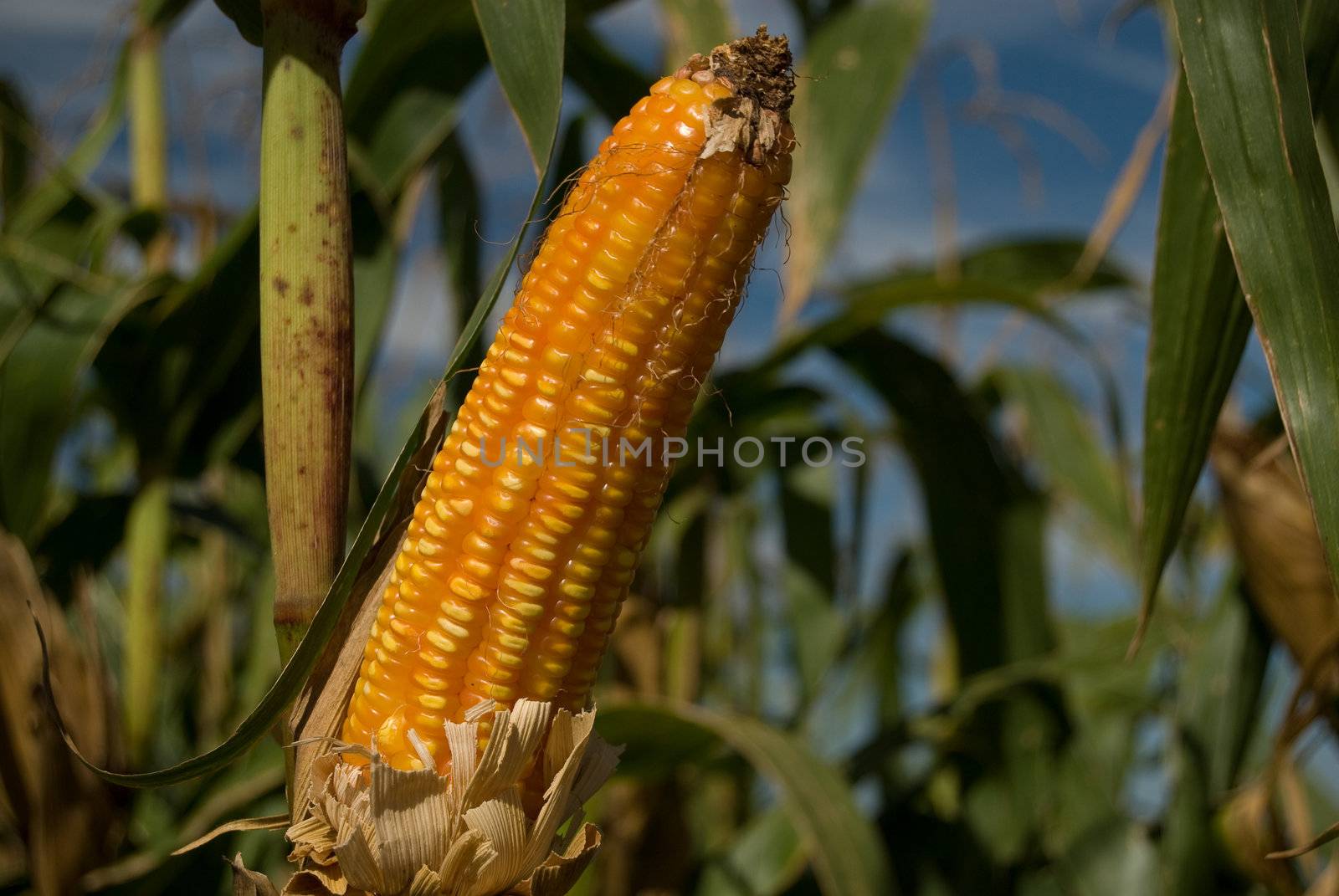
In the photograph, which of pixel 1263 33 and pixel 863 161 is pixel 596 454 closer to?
pixel 1263 33

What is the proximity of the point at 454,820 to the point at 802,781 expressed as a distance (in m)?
0.72

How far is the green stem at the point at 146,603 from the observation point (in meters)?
1.47

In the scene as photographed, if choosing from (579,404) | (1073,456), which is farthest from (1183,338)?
(1073,456)

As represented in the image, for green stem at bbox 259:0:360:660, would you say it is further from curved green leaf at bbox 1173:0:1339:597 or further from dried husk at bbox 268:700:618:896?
curved green leaf at bbox 1173:0:1339:597

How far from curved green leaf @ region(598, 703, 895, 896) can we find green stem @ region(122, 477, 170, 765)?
703mm

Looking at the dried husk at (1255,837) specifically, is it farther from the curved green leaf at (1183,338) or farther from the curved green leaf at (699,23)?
the curved green leaf at (699,23)

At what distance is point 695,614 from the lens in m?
1.90

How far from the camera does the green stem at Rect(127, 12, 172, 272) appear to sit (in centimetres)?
178

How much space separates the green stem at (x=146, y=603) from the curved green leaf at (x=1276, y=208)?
1420 millimetres

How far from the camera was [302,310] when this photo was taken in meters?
0.65

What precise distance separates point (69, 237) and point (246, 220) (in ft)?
1.93

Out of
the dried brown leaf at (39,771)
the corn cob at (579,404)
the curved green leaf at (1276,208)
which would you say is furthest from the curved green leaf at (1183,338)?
the dried brown leaf at (39,771)

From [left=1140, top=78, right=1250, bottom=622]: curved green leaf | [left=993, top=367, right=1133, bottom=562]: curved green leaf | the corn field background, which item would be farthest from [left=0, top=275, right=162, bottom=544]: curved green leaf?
[left=993, top=367, right=1133, bottom=562]: curved green leaf

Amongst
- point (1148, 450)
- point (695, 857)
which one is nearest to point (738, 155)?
point (1148, 450)
